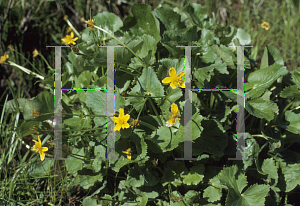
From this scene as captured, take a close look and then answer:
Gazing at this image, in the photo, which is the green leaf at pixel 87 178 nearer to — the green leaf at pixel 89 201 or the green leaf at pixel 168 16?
the green leaf at pixel 89 201

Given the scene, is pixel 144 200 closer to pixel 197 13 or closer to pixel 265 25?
pixel 197 13

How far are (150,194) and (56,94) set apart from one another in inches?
29.8

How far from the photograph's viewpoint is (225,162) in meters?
1.60

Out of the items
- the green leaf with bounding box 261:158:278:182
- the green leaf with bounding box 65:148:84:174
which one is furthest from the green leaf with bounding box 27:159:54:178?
the green leaf with bounding box 261:158:278:182

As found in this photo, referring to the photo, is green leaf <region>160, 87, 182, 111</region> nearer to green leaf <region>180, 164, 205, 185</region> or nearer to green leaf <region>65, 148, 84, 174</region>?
green leaf <region>180, 164, 205, 185</region>

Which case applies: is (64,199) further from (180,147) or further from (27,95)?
(27,95)

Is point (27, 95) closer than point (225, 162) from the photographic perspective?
No

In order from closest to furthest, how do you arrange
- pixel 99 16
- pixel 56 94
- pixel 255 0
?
pixel 56 94 < pixel 99 16 < pixel 255 0

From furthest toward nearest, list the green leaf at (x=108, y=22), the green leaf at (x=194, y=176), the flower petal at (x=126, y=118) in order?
1. the green leaf at (x=108, y=22)
2. the green leaf at (x=194, y=176)
3. the flower petal at (x=126, y=118)

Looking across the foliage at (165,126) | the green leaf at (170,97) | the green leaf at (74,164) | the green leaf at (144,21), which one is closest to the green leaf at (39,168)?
the foliage at (165,126)

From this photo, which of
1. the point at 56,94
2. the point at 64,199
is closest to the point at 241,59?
the point at 56,94

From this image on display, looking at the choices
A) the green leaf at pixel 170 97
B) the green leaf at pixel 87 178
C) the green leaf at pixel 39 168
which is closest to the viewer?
the green leaf at pixel 170 97

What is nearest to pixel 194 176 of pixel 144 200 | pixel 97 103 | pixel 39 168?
pixel 144 200

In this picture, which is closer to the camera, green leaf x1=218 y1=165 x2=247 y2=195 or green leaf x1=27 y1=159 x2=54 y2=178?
green leaf x1=218 y1=165 x2=247 y2=195
